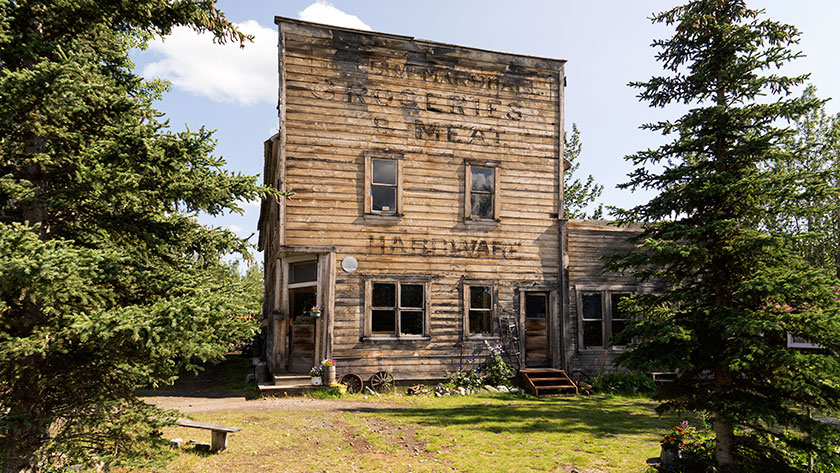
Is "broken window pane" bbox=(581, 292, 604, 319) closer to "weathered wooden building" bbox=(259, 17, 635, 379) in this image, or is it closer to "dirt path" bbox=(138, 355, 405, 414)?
"weathered wooden building" bbox=(259, 17, 635, 379)

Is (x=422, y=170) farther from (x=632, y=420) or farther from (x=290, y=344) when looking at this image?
(x=632, y=420)

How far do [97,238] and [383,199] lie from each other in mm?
10585

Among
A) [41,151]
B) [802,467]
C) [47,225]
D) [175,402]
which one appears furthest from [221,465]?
[802,467]

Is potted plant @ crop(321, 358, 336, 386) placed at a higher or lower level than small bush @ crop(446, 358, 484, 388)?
higher

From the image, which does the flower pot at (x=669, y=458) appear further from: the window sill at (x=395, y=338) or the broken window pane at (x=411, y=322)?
the broken window pane at (x=411, y=322)

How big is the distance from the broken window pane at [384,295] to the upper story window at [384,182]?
2.21 metres

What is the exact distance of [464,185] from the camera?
1683 cm

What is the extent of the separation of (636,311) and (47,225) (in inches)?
333

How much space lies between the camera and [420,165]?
16500mm

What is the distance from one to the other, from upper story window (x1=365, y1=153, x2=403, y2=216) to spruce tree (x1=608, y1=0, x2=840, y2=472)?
8515 mm

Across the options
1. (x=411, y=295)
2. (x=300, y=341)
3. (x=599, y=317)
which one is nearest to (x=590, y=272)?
(x=599, y=317)

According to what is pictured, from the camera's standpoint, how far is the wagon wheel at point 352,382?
49.0 ft

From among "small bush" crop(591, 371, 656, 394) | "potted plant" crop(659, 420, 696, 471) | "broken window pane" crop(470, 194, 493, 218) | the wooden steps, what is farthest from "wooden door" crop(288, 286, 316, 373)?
"potted plant" crop(659, 420, 696, 471)

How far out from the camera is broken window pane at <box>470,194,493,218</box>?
55.8ft
